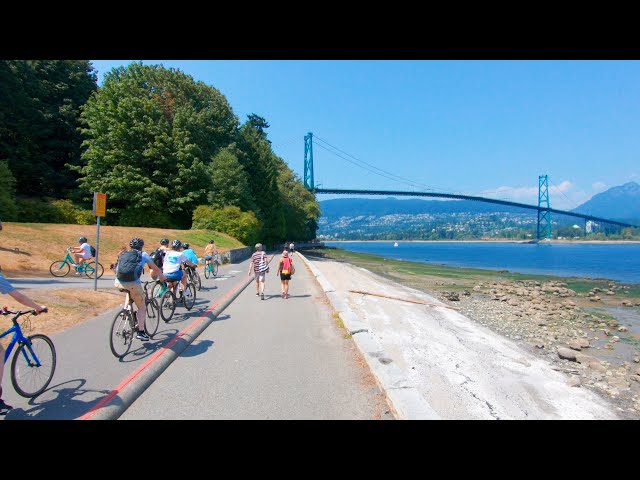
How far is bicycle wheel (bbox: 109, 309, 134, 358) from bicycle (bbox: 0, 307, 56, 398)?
40.3 inches

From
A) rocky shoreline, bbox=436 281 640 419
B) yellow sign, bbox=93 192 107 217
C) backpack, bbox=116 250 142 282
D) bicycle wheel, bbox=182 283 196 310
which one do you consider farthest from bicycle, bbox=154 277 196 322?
rocky shoreline, bbox=436 281 640 419

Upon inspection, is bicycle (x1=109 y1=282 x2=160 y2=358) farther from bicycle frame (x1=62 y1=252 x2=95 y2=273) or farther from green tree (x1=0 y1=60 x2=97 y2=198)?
green tree (x1=0 y1=60 x2=97 y2=198)

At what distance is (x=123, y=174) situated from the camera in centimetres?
3400

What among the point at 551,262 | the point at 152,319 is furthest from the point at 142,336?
the point at 551,262

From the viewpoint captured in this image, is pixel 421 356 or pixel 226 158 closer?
pixel 421 356

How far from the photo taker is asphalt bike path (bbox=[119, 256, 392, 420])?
13.9 feet

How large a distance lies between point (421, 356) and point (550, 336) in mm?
7600

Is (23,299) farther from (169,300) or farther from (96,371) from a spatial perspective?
(169,300)

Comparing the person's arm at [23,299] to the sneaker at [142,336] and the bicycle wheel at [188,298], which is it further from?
the bicycle wheel at [188,298]

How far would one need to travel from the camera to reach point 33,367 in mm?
4473

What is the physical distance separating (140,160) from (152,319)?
3301 cm
